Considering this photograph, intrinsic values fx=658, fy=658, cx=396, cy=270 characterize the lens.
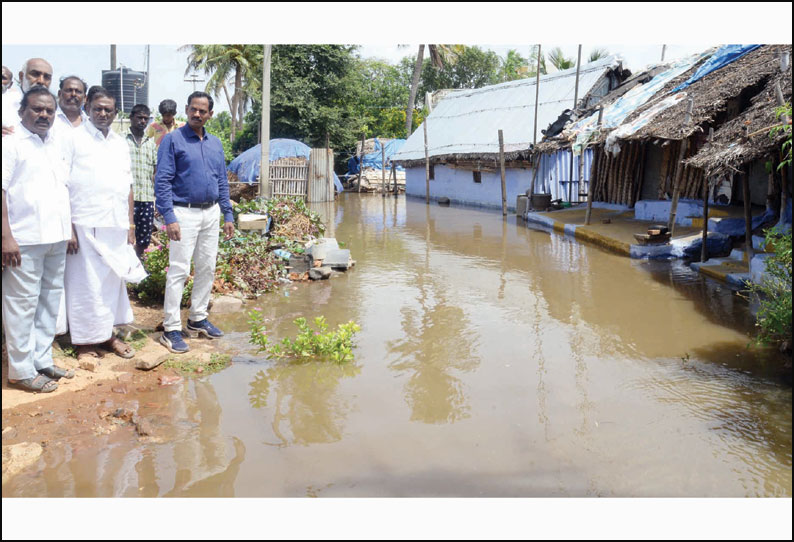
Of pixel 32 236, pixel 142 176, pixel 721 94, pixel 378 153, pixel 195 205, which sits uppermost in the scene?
pixel 378 153

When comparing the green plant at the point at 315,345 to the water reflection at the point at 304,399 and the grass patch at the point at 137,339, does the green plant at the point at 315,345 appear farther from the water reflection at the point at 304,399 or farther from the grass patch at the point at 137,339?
the grass patch at the point at 137,339

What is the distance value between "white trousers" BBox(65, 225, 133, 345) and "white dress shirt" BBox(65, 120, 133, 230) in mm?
97

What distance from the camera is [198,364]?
5.17 metres

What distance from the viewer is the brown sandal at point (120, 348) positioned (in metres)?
5.15

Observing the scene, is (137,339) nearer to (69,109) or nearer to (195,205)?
(195,205)

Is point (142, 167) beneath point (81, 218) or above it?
above

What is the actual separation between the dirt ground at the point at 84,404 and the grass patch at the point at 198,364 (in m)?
0.04

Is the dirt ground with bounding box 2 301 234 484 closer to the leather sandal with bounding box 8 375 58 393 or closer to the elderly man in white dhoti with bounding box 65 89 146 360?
the leather sandal with bounding box 8 375 58 393

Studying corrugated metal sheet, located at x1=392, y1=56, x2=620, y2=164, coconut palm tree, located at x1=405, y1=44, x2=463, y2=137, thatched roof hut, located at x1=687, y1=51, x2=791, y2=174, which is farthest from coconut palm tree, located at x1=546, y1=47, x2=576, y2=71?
thatched roof hut, located at x1=687, y1=51, x2=791, y2=174

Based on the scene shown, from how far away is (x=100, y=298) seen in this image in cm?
495

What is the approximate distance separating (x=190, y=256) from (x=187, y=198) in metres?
0.49

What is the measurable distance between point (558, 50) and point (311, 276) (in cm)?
3121

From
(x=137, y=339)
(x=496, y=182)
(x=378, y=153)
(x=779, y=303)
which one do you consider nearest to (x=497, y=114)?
(x=496, y=182)

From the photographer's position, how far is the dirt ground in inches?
148
